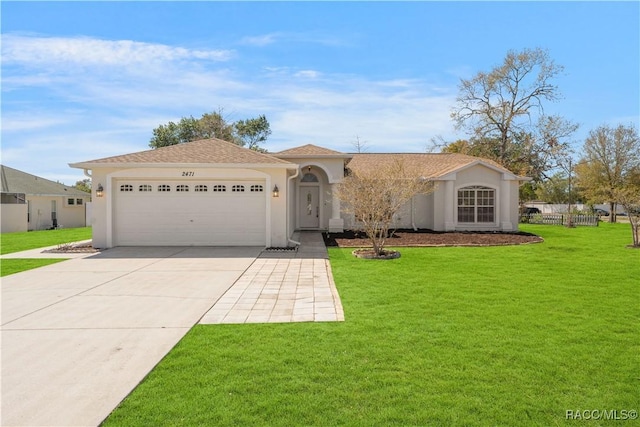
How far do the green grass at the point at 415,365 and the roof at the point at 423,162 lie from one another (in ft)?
47.9

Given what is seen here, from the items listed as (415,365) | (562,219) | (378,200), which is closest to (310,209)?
(378,200)

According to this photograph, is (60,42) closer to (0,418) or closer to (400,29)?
(400,29)

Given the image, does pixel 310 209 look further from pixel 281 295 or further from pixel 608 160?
pixel 608 160

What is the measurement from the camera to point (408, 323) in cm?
561

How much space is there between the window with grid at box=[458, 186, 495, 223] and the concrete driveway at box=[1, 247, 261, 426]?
13.8 m

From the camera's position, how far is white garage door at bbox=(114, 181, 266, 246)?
576 inches

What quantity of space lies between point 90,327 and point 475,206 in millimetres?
19144

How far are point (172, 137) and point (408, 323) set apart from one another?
3934cm

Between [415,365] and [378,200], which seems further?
[378,200]

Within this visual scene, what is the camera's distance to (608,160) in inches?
1470

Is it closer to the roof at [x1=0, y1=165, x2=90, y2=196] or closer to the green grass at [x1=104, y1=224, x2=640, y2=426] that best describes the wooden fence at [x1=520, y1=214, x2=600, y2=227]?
the green grass at [x1=104, y1=224, x2=640, y2=426]

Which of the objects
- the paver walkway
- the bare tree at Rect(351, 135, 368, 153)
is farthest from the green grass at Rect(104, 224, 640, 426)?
the bare tree at Rect(351, 135, 368, 153)

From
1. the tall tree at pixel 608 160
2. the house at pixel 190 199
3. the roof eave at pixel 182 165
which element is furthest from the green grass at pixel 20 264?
the tall tree at pixel 608 160

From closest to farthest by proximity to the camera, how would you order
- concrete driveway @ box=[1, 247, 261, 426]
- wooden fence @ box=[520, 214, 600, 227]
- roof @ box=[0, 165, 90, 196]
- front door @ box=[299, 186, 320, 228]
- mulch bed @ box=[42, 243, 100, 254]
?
concrete driveway @ box=[1, 247, 261, 426] < mulch bed @ box=[42, 243, 100, 254] < front door @ box=[299, 186, 320, 228] < roof @ box=[0, 165, 90, 196] < wooden fence @ box=[520, 214, 600, 227]
